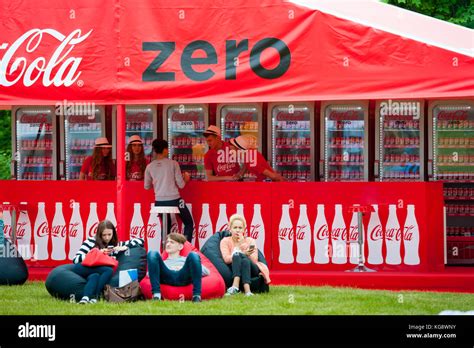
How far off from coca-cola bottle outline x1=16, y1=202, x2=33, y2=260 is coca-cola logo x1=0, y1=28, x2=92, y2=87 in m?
2.38

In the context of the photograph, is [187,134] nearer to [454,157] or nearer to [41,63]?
[454,157]

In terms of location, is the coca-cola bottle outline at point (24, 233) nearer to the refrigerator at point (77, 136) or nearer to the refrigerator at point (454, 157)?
the refrigerator at point (77, 136)

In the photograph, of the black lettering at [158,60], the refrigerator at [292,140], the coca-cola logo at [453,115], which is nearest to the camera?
the black lettering at [158,60]

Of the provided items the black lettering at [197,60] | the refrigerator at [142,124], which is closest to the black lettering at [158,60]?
the black lettering at [197,60]

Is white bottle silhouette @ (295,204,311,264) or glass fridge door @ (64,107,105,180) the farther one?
glass fridge door @ (64,107,105,180)

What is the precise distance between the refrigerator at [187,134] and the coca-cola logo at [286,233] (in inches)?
110

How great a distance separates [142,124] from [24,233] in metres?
3.07

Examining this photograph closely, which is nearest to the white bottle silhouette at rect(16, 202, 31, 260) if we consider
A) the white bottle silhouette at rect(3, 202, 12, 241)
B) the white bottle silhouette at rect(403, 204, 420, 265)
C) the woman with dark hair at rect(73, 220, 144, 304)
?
the white bottle silhouette at rect(3, 202, 12, 241)

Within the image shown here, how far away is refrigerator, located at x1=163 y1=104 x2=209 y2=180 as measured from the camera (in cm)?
1772

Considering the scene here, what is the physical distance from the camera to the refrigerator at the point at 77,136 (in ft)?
59.1

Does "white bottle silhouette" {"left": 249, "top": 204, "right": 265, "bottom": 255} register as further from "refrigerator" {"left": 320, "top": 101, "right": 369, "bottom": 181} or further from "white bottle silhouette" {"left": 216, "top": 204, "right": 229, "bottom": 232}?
"refrigerator" {"left": 320, "top": 101, "right": 369, "bottom": 181}

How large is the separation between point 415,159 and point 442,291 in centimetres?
338

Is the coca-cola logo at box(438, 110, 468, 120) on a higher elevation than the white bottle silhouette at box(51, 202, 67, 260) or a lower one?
higher
